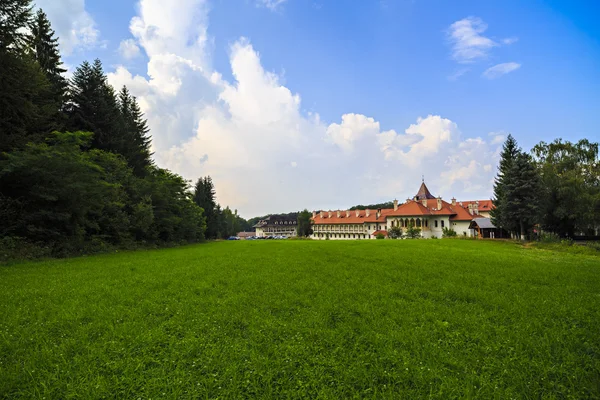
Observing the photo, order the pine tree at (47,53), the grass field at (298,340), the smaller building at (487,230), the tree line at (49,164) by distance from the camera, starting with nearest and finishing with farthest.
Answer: the grass field at (298,340) → the tree line at (49,164) → the pine tree at (47,53) → the smaller building at (487,230)

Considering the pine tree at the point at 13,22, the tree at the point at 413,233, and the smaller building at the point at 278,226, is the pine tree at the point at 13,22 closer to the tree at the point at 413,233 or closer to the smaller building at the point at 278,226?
the tree at the point at 413,233

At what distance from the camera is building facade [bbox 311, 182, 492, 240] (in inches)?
2589

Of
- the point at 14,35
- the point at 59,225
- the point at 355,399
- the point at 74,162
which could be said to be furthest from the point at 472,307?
the point at 14,35

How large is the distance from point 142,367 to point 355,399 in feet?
10.2

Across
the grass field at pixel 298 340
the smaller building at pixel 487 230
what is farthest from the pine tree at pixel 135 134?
the smaller building at pixel 487 230

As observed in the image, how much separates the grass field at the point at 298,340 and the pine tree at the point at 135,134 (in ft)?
109

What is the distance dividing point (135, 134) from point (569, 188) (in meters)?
59.5

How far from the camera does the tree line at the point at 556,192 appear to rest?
3553 centimetres

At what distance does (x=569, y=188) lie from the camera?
35.6 metres

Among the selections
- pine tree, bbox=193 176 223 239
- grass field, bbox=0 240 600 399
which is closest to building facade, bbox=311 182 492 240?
pine tree, bbox=193 176 223 239

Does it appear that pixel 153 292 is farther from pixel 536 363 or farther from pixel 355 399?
pixel 536 363

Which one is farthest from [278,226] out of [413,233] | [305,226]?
[413,233]

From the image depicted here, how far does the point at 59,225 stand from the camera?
17969 mm

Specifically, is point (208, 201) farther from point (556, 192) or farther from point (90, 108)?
point (556, 192)
